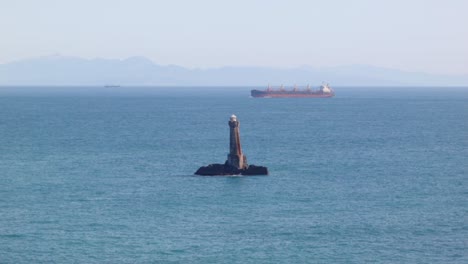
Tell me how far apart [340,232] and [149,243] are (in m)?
10.7

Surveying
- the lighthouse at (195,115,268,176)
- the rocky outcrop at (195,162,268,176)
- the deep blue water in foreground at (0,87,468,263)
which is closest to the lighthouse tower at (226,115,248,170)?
the lighthouse at (195,115,268,176)

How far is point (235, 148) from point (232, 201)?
10016 millimetres

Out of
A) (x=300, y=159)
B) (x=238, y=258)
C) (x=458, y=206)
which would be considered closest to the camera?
(x=238, y=258)

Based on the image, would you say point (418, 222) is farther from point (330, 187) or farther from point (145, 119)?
point (145, 119)

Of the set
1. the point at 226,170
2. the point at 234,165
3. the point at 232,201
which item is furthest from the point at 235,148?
the point at 232,201

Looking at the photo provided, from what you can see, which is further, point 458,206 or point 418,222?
point 458,206

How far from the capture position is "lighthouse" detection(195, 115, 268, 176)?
68.6 meters

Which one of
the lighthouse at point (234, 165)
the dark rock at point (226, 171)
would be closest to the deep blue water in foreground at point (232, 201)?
the dark rock at point (226, 171)

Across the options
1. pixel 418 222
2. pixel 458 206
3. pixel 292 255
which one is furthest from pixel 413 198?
pixel 292 255

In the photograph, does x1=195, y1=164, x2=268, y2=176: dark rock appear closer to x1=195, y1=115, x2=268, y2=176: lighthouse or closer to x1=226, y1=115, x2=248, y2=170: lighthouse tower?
x1=195, y1=115, x2=268, y2=176: lighthouse

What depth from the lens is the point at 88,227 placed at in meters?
50.7

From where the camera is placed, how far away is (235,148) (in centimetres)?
6850

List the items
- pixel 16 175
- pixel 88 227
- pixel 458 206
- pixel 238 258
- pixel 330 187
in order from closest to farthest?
pixel 238 258
pixel 88 227
pixel 458 206
pixel 330 187
pixel 16 175

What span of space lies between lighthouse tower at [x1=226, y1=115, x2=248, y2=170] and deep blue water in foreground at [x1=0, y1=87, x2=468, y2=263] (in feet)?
→ 6.33
